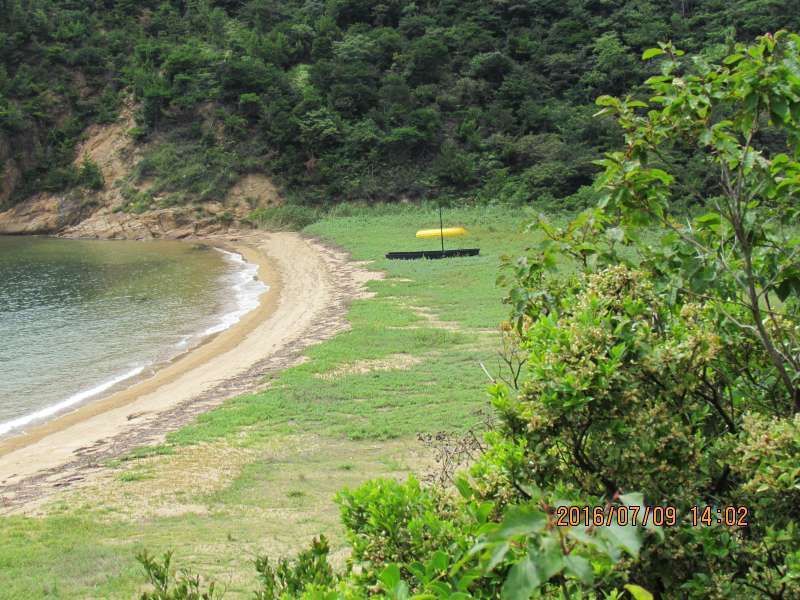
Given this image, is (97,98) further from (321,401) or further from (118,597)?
(118,597)

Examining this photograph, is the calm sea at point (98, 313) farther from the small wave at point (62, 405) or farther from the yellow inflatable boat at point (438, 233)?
the yellow inflatable boat at point (438, 233)

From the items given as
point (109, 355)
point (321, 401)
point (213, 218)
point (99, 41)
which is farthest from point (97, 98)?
point (321, 401)

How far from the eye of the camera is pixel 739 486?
2676 millimetres

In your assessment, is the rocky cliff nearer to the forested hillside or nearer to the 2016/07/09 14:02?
the forested hillside

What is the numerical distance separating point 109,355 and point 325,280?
792 centimetres

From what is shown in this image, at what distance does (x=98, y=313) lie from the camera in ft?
74.6

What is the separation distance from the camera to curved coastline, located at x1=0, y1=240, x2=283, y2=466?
41.8ft

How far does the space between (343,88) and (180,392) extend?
109ft

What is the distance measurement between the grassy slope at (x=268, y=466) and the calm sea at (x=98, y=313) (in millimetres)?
5035

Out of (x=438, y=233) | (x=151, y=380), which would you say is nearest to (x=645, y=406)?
(x=151, y=380)

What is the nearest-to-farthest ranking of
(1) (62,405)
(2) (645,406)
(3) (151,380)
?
(2) (645,406) → (1) (62,405) → (3) (151,380)

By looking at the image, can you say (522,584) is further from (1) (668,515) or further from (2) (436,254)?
(2) (436,254)
